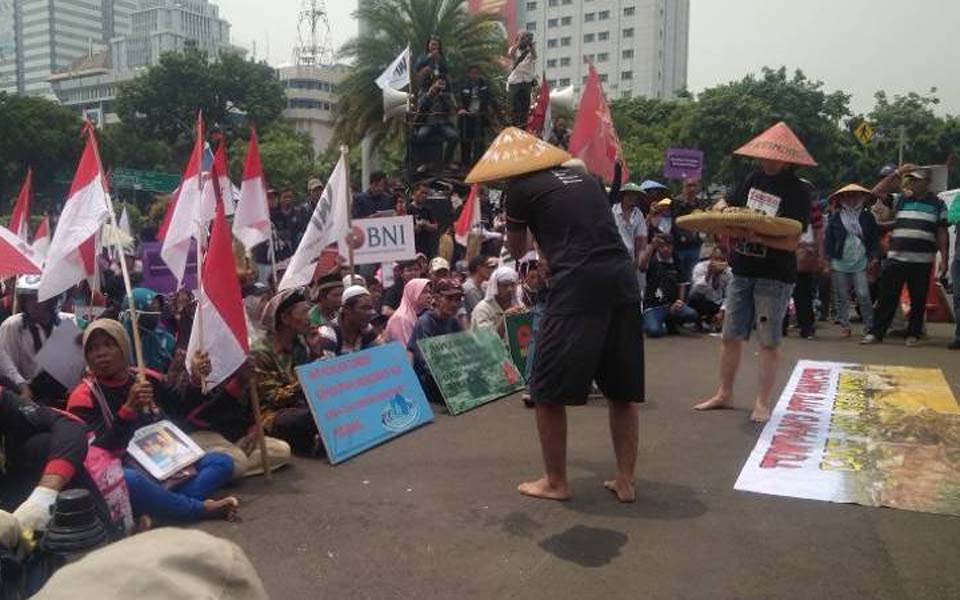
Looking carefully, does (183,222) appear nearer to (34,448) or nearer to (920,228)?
(34,448)

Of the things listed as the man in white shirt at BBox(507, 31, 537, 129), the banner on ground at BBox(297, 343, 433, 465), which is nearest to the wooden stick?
the banner on ground at BBox(297, 343, 433, 465)

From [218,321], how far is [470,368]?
2.73 metres

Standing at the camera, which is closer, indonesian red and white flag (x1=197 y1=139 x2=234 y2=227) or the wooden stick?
the wooden stick

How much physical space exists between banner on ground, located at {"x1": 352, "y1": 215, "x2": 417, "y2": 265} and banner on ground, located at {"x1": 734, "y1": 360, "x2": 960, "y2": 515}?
3681mm

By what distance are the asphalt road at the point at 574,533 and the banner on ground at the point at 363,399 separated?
172mm

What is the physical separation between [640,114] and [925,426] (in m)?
50.9

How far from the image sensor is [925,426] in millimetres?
5598

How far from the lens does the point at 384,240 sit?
813 centimetres

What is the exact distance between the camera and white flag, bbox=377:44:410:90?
1281cm

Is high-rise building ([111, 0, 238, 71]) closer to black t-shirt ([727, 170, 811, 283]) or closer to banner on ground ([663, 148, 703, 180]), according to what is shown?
banner on ground ([663, 148, 703, 180])

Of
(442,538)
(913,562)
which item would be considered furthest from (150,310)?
(913,562)

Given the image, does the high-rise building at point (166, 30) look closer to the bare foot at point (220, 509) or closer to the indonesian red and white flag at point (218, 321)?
the indonesian red and white flag at point (218, 321)

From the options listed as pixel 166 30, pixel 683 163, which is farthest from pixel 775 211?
pixel 166 30

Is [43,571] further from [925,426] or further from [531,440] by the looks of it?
[925,426]
